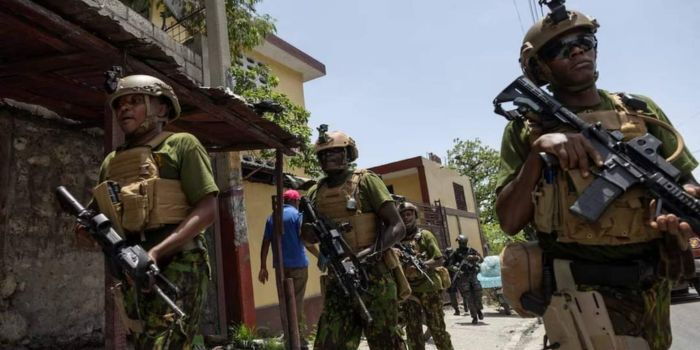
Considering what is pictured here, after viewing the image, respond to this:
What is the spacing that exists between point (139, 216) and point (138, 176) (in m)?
0.19

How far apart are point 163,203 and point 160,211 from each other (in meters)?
0.04

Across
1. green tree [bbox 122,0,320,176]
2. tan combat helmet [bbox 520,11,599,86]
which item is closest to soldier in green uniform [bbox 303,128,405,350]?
tan combat helmet [bbox 520,11,599,86]

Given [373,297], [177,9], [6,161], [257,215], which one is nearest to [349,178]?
[373,297]

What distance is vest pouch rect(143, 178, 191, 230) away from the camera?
2.12m

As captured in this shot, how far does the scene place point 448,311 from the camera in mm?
11781

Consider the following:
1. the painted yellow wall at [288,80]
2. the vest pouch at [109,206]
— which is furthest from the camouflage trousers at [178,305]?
the painted yellow wall at [288,80]

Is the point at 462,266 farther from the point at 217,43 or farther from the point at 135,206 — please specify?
the point at 135,206

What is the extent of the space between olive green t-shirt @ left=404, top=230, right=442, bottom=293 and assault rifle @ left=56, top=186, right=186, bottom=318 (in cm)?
363

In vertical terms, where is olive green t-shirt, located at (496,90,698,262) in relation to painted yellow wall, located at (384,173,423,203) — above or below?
below

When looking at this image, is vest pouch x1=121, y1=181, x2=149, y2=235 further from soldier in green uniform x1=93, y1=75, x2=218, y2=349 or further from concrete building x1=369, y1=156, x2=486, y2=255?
concrete building x1=369, y1=156, x2=486, y2=255

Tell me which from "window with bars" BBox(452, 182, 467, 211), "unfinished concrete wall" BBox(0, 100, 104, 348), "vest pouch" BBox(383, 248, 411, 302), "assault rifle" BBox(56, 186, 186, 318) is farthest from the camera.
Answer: "window with bars" BBox(452, 182, 467, 211)

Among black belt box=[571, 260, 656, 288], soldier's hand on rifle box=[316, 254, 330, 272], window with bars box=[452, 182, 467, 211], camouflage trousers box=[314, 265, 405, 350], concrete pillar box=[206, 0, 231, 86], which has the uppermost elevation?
concrete pillar box=[206, 0, 231, 86]

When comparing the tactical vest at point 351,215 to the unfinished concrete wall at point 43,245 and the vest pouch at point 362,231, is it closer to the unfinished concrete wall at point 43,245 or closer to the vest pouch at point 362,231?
the vest pouch at point 362,231

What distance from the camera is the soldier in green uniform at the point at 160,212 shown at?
6.69ft
